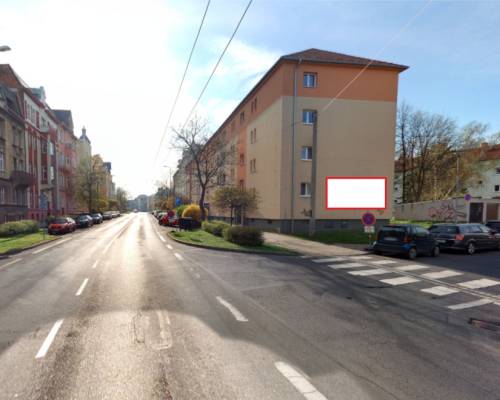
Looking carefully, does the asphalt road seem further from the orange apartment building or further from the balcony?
the balcony

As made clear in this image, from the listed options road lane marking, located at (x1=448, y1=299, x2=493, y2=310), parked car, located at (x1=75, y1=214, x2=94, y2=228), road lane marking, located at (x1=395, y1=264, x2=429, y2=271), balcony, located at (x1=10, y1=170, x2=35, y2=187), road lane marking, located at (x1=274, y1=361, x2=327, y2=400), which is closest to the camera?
road lane marking, located at (x1=274, y1=361, x2=327, y2=400)

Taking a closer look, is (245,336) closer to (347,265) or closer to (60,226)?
(347,265)

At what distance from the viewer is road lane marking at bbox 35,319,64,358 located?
4098 mm

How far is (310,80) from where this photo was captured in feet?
80.4

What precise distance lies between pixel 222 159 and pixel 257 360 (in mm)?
27963

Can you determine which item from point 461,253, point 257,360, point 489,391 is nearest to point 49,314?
point 257,360

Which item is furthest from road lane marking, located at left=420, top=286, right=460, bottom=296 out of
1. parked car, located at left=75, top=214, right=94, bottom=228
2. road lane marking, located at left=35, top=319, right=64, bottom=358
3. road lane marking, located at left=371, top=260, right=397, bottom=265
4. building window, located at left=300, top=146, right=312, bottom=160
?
parked car, located at left=75, top=214, right=94, bottom=228

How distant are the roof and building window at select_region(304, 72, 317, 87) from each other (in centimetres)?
100

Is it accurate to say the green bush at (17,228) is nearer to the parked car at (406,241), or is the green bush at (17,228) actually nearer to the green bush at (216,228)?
the green bush at (216,228)

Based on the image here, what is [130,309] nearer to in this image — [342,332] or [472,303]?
[342,332]

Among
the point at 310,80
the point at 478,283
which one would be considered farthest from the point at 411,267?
the point at 310,80

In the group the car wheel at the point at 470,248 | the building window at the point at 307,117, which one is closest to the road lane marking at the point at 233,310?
the car wheel at the point at 470,248

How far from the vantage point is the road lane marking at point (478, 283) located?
8.80m

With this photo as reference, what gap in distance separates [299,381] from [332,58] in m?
26.0
